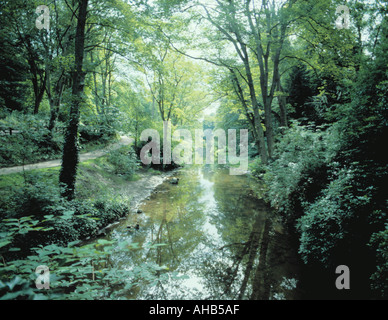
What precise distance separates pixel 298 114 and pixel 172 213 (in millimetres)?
17711

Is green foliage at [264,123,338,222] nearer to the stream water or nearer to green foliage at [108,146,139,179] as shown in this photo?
the stream water

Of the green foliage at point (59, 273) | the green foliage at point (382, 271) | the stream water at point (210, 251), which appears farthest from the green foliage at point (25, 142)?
the green foliage at point (382, 271)

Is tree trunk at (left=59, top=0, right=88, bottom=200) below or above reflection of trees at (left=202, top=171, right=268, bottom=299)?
above

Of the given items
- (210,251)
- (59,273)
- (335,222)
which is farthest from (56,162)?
(335,222)

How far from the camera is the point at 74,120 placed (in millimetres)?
6977

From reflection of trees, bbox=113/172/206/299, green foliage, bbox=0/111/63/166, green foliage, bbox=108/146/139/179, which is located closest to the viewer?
reflection of trees, bbox=113/172/206/299

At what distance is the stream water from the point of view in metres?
4.33

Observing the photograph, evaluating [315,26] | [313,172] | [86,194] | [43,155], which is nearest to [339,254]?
[313,172]

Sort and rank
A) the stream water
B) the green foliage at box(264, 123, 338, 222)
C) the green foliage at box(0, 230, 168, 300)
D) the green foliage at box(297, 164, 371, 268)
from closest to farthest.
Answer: the green foliage at box(0, 230, 168, 300) < the green foliage at box(297, 164, 371, 268) < the stream water < the green foliage at box(264, 123, 338, 222)

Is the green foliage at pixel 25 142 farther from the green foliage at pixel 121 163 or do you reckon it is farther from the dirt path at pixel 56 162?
the green foliage at pixel 121 163

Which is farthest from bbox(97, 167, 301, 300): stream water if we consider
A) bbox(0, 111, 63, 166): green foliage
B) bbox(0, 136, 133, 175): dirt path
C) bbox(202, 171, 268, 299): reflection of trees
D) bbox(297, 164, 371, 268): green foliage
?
bbox(0, 136, 133, 175): dirt path

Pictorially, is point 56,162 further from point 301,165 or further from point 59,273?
point 301,165

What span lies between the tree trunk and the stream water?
2.38 metres
